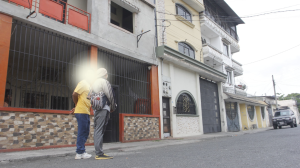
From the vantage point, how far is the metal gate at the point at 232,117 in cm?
1703

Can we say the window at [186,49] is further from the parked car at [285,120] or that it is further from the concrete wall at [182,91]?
the parked car at [285,120]

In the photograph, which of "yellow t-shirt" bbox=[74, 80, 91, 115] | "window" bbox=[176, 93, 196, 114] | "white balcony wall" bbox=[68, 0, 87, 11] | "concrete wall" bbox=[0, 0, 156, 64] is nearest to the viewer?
"yellow t-shirt" bbox=[74, 80, 91, 115]

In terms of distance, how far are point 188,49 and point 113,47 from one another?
6.80 meters

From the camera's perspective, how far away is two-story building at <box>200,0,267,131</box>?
644 inches

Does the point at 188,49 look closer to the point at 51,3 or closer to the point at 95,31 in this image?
the point at 95,31

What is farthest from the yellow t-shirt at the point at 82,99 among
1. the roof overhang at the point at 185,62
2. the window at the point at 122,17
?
the window at the point at 122,17

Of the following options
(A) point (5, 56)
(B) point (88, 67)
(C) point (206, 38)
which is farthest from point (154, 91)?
(C) point (206, 38)

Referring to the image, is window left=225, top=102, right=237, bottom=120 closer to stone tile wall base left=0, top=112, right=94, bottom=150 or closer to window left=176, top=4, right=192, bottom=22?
window left=176, top=4, right=192, bottom=22

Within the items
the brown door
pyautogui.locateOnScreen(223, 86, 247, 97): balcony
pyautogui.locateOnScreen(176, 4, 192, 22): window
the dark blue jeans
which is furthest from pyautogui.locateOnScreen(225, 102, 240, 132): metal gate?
the dark blue jeans

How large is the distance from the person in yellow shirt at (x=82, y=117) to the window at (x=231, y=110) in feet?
49.9

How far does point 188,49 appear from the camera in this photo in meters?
13.8

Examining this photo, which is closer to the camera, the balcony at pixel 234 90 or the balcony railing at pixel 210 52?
the balcony railing at pixel 210 52

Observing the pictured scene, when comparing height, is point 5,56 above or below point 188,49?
below

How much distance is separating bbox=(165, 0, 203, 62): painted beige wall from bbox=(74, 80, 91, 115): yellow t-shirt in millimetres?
8116
